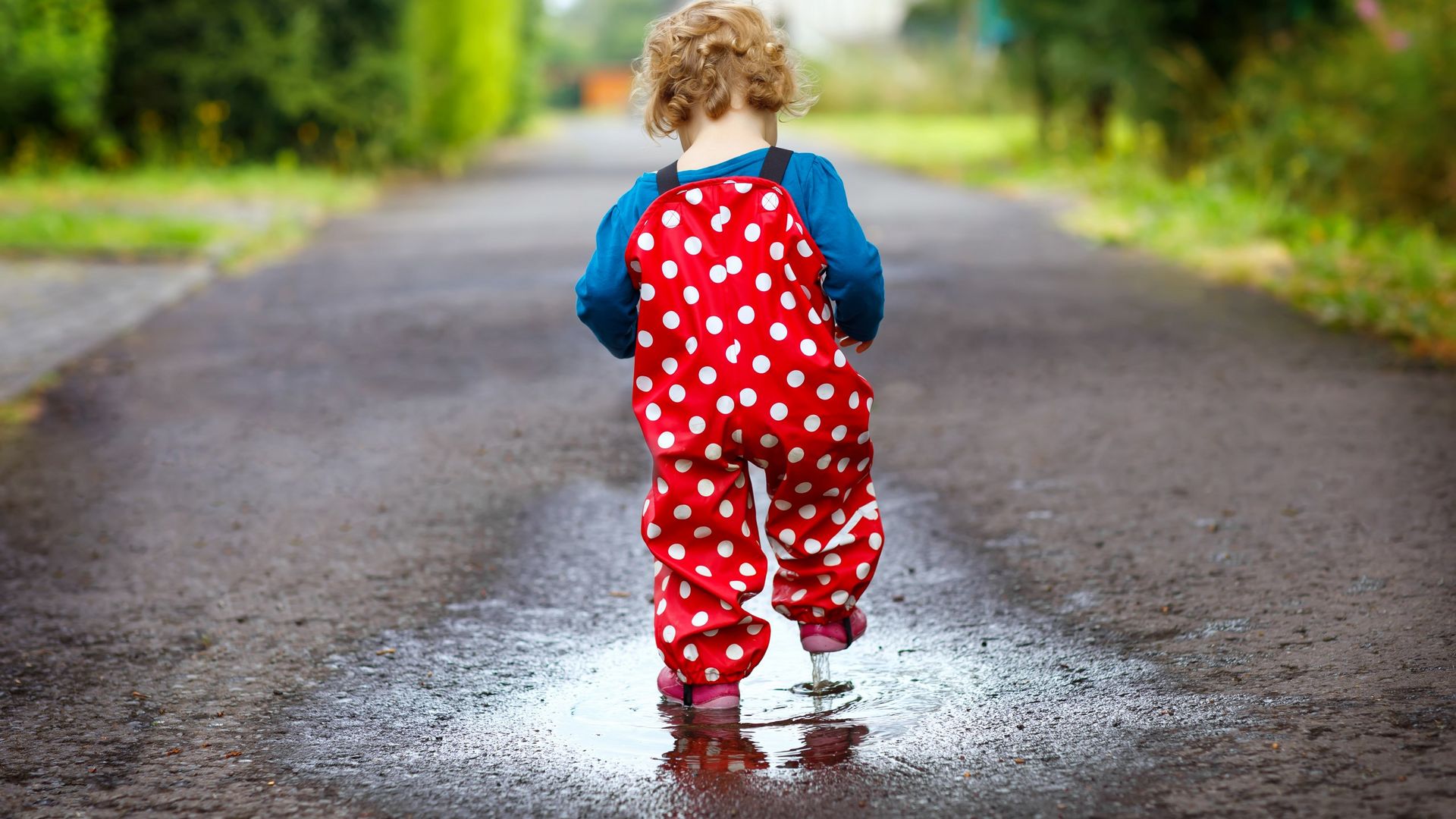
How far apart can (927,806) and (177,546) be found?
2.64m

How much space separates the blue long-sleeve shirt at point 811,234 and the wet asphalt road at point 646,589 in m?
0.78

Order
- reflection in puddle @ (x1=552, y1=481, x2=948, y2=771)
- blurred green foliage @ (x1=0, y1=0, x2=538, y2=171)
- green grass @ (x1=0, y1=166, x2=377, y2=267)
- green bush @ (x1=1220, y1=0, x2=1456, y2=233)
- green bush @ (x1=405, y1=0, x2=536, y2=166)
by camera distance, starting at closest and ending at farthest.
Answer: reflection in puddle @ (x1=552, y1=481, x2=948, y2=771) → green bush @ (x1=1220, y1=0, x2=1456, y2=233) → green grass @ (x1=0, y1=166, x2=377, y2=267) → blurred green foliage @ (x1=0, y1=0, x2=538, y2=171) → green bush @ (x1=405, y1=0, x2=536, y2=166)

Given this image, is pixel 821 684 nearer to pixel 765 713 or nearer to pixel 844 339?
pixel 765 713

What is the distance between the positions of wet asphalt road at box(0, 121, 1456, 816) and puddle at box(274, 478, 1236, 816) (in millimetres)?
11

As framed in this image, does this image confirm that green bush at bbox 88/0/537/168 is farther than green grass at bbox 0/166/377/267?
Yes

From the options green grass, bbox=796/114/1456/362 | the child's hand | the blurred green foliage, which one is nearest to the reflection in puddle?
the child's hand

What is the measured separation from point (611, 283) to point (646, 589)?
1.21 meters

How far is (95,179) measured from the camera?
16.6 m

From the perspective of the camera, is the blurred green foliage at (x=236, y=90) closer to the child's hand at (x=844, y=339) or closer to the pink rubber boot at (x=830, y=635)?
the child's hand at (x=844, y=339)

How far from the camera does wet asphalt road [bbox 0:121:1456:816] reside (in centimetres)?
276

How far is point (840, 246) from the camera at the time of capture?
2.96m

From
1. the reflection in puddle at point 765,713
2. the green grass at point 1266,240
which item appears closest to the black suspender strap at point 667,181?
the reflection in puddle at point 765,713

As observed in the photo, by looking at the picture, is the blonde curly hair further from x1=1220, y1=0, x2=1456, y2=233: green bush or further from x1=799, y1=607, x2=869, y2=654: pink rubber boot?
x1=1220, y1=0, x2=1456, y2=233: green bush

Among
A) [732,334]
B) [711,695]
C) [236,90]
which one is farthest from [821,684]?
[236,90]
